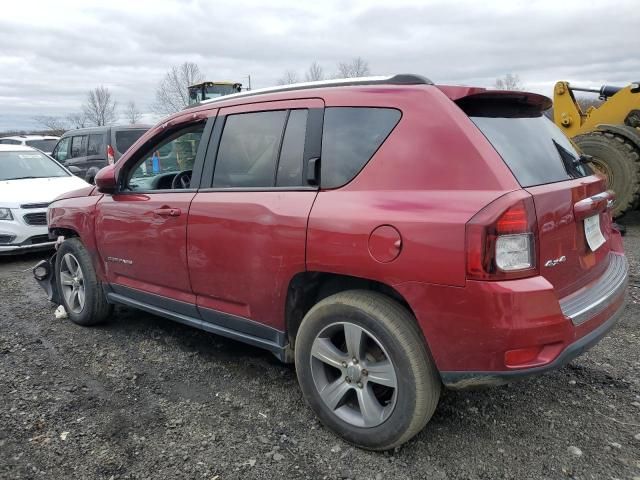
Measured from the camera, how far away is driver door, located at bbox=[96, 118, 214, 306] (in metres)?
3.34

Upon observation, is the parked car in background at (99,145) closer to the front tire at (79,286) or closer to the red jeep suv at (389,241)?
the front tire at (79,286)

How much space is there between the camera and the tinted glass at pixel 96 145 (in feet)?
36.4

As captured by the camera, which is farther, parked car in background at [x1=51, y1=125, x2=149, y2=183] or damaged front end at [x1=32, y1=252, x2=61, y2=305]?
parked car in background at [x1=51, y1=125, x2=149, y2=183]

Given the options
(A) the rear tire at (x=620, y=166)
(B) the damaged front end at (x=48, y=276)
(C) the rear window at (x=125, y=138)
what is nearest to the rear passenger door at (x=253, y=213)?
(B) the damaged front end at (x=48, y=276)

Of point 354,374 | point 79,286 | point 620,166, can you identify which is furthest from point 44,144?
point 354,374

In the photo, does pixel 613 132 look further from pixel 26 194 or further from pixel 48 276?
pixel 26 194

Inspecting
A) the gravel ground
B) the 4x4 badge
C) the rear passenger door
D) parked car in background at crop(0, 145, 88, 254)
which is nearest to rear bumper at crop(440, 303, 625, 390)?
the 4x4 badge

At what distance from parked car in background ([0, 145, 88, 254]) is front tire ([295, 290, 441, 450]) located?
5.34 metres

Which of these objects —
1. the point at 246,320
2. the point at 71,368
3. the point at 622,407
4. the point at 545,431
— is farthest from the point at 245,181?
the point at 622,407

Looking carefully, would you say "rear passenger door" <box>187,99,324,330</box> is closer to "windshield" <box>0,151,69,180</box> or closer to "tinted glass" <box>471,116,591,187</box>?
"tinted glass" <box>471,116,591,187</box>

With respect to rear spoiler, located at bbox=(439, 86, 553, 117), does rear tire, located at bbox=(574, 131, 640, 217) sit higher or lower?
lower

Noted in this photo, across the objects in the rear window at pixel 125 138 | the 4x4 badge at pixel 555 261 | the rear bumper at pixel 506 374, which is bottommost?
the rear bumper at pixel 506 374

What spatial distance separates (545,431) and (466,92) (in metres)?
1.80

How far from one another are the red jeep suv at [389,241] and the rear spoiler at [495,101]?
0.01 m
